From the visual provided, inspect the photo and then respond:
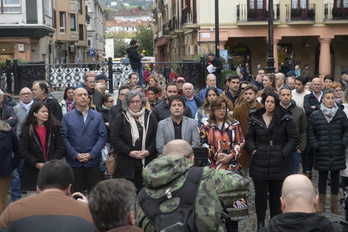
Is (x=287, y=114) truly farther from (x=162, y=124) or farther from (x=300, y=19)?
(x=300, y=19)

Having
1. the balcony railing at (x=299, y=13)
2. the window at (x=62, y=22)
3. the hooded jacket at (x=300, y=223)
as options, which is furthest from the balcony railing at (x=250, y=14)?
the hooded jacket at (x=300, y=223)

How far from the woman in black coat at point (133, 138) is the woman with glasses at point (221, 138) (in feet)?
2.79

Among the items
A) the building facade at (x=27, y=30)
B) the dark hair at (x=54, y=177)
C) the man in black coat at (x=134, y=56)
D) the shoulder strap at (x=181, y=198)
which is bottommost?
the shoulder strap at (x=181, y=198)

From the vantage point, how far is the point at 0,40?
3488 centimetres

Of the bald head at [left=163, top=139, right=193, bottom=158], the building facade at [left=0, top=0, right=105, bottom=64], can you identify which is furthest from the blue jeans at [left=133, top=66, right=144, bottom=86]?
the bald head at [left=163, top=139, right=193, bottom=158]

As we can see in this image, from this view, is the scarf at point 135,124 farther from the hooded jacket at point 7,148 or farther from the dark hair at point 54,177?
the dark hair at point 54,177

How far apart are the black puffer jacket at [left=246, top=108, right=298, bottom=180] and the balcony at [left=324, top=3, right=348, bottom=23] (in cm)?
3103

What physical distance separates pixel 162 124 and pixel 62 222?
4.43 meters

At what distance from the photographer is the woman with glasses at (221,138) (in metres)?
8.07

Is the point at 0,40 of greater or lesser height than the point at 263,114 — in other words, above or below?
above

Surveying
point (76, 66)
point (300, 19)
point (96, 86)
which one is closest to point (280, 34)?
point (300, 19)

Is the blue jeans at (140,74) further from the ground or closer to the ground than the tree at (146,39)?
closer to the ground

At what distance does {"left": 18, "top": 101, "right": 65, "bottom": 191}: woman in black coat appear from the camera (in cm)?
826

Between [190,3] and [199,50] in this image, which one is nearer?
[199,50]
